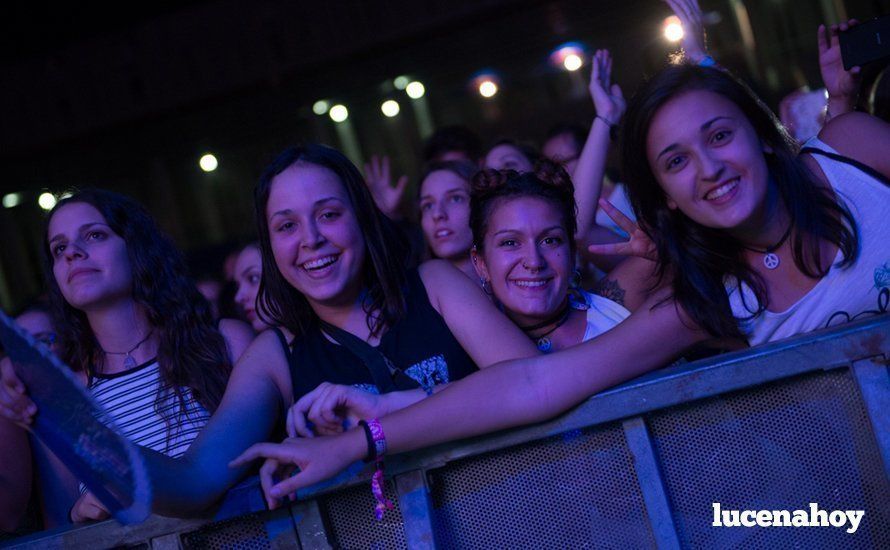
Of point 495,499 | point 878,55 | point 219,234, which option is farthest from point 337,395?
point 219,234

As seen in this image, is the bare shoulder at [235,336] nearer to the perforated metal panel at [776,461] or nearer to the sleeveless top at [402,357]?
the sleeveless top at [402,357]

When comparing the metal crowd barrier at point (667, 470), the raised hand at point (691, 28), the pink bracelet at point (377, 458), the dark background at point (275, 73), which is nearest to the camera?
the metal crowd barrier at point (667, 470)

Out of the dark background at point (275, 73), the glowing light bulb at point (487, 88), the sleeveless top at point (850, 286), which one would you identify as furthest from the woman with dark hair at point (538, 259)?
the glowing light bulb at point (487, 88)

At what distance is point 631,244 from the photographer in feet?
7.54

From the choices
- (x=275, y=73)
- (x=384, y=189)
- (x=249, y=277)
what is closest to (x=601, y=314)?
(x=249, y=277)

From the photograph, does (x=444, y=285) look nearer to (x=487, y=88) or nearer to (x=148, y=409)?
(x=148, y=409)

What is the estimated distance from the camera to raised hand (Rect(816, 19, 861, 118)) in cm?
254

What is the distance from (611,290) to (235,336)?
115 cm

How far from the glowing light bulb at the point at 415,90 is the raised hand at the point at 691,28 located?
577 cm

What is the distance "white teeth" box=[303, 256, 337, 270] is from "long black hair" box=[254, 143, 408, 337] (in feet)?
0.38

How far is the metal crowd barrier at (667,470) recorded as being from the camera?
1487 millimetres

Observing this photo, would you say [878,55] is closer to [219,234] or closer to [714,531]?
[714,531]

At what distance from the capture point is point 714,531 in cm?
154

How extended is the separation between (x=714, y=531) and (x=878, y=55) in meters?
1.45
